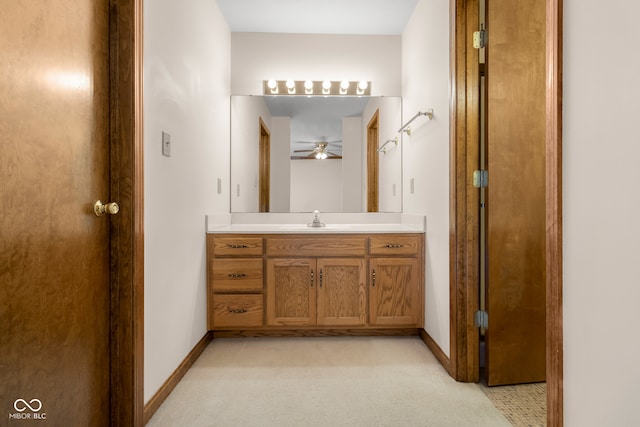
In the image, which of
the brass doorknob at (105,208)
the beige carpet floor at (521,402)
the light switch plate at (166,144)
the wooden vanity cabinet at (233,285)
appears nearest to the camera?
the brass doorknob at (105,208)

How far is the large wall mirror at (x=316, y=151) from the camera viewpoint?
10.5 feet

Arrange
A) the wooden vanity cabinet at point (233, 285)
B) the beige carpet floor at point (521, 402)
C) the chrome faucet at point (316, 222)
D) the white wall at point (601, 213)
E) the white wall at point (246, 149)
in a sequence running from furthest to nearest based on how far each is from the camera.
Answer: the white wall at point (246, 149)
the chrome faucet at point (316, 222)
the wooden vanity cabinet at point (233, 285)
the beige carpet floor at point (521, 402)
the white wall at point (601, 213)

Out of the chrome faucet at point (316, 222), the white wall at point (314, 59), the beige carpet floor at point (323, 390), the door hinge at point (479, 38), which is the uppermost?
the white wall at point (314, 59)

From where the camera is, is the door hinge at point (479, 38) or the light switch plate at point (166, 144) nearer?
the light switch plate at point (166, 144)

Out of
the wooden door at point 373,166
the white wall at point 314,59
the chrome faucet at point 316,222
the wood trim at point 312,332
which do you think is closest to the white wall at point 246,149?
the white wall at point 314,59

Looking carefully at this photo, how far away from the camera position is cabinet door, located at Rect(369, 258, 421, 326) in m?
2.60

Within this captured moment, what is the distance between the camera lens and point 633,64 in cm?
84

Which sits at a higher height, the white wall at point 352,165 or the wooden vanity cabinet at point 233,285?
the white wall at point 352,165

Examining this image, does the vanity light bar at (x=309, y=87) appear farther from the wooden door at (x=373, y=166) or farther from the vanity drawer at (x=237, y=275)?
the vanity drawer at (x=237, y=275)

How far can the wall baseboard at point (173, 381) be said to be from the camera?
1.63 m

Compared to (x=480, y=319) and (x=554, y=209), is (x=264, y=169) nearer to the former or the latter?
(x=480, y=319)

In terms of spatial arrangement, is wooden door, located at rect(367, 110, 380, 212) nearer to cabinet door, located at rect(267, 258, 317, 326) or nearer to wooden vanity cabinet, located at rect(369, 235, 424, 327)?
wooden vanity cabinet, located at rect(369, 235, 424, 327)

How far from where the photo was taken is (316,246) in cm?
261

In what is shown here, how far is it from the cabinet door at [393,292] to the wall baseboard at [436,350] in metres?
0.11
